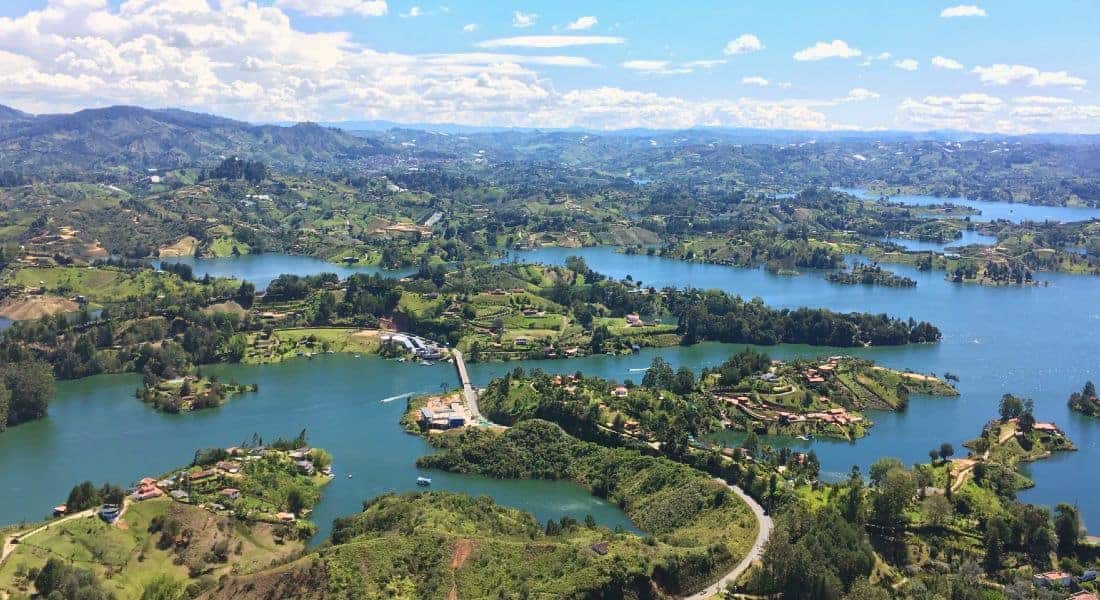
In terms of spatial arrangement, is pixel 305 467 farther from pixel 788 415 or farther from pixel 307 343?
pixel 788 415

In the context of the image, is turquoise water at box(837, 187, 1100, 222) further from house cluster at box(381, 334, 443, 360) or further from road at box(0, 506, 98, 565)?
road at box(0, 506, 98, 565)

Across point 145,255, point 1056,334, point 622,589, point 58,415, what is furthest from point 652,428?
point 145,255

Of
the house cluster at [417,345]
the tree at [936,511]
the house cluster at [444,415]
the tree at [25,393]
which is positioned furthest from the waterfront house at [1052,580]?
the tree at [25,393]

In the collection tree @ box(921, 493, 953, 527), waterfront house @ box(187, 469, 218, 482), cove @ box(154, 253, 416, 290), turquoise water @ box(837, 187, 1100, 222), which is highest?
turquoise water @ box(837, 187, 1100, 222)

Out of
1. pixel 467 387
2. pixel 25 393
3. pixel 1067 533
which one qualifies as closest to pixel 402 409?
pixel 467 387

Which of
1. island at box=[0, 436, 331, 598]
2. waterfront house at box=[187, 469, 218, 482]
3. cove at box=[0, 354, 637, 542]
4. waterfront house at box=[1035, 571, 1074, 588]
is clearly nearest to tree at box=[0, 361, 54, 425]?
cove at box=[0, 354, 637, 542]

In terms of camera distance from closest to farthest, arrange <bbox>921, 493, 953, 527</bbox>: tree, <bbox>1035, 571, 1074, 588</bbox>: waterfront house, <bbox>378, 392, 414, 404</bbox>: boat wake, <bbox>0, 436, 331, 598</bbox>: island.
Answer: <bbox>0, 436, 331, 598</bbox>: island, <bbox>1035, 571, 1074, 588</bbox>: waterfront house, <bbox>921, 493, 953, 527</bbox>: tree, <bbox>378, 392, 414, 404</bbox>: boat wake
